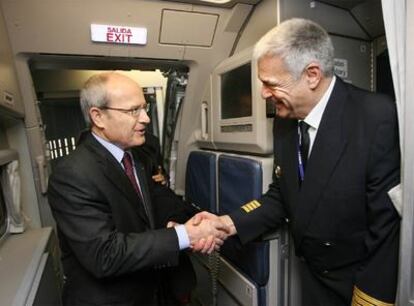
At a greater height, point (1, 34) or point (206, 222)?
point (1, 34)

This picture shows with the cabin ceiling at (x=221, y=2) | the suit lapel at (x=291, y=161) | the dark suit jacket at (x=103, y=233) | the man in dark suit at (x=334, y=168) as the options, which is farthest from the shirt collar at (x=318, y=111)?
the cabin ceiling at (x=221, y=2)

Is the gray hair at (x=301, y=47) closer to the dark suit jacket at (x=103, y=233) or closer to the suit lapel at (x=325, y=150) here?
the suit lapel at (x=325, y=150)

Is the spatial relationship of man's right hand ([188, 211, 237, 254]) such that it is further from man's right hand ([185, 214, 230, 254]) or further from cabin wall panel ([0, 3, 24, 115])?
cabin wall panel ([0, 3, 24, 115])

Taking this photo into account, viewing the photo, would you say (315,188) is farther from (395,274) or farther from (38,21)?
(38,21)

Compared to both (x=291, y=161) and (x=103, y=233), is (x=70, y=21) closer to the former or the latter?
(x=103, y=233)

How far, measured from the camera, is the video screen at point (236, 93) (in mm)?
2139

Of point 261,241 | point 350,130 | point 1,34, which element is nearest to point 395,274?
point 350,130

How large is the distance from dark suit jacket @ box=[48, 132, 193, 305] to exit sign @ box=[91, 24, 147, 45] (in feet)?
3.15

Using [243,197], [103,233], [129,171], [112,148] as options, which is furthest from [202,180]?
[103,233]

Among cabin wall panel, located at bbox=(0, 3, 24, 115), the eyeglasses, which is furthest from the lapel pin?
cabin wall panel, located at bbox=(0, 3, 24, 115)

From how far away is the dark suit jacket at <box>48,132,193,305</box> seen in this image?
1513 mm

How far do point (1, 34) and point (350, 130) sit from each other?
6.56ft

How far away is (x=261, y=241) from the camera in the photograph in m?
2.00

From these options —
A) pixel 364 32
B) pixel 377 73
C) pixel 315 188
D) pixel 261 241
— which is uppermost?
pixel 364 32
